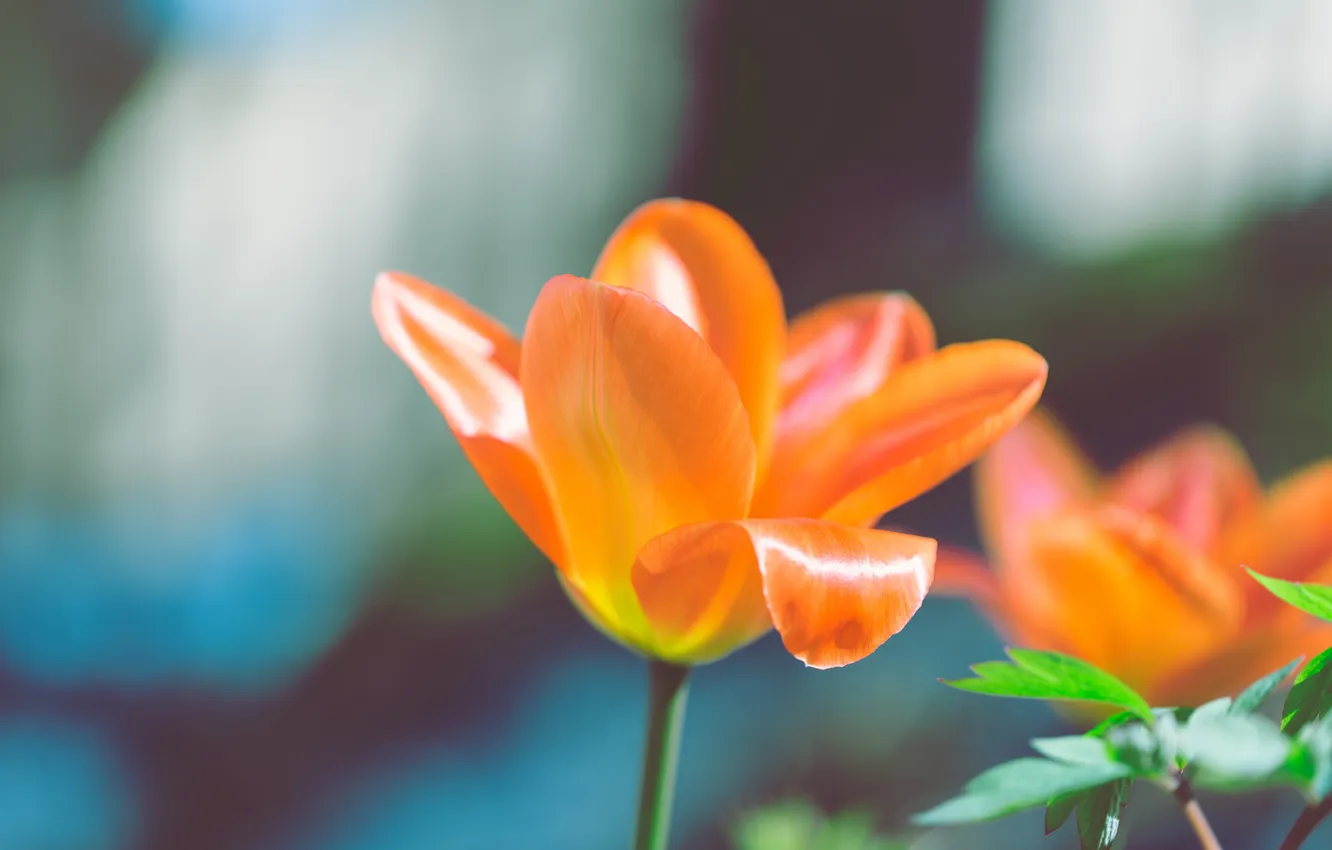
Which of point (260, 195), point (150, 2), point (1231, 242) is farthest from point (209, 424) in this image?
point (1231, 242)

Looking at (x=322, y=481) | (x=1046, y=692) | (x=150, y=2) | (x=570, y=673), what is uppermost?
(x=150, y=2)

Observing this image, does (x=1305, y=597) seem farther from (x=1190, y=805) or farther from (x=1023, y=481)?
(x=1023, y=481)

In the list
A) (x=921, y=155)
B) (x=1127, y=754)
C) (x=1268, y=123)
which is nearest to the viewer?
(x=1127, y=754)

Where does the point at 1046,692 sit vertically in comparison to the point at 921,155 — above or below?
above

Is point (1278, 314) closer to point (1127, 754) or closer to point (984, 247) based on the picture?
point (984, 247)

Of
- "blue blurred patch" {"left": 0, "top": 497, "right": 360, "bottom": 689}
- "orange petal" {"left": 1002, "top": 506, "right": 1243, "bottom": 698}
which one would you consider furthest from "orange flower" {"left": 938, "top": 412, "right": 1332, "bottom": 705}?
"blue blurred patch" {"left": 0, "top": 497, "right": 360, "bottom": 689}

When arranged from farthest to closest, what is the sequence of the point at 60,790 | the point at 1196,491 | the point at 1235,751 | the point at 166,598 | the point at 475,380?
the point at 166,598, the point at 60,790, the point at 1196,491, the point at 475,380, the point at 1235,751

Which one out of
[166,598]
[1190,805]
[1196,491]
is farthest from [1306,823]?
[166,598]
